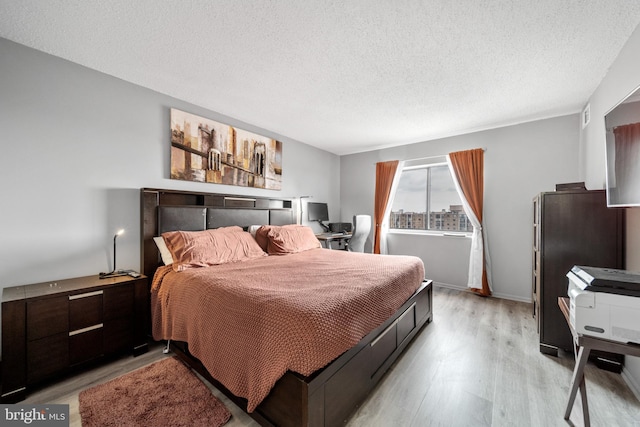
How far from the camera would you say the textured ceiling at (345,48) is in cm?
156

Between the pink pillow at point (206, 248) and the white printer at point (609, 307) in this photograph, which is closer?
the white printer at point (609, 307)

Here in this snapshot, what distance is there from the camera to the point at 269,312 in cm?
135

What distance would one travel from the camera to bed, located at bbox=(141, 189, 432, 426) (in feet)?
4.03

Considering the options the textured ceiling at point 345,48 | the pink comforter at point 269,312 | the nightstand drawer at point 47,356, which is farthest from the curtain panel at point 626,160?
the nightstand drawer at point 47,356

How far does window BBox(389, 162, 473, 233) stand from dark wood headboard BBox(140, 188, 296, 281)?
97.6 inches

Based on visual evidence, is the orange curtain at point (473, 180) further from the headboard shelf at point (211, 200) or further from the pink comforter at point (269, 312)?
the headboard shelf at point (211, 200)

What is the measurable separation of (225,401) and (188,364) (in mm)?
524


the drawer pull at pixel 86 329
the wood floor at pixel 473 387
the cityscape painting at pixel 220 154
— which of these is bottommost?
the wood floor at pixel 473 387

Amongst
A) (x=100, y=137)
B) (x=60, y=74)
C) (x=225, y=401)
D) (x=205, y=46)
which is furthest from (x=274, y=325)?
(x=60, y=74)

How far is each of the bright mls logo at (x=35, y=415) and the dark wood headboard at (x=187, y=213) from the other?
1088 mm

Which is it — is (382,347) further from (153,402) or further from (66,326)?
(66,326)

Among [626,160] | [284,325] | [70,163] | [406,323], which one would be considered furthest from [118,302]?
[626,160]

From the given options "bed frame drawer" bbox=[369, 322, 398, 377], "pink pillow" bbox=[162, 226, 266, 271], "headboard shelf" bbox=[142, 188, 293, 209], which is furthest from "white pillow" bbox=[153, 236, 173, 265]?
"bed frame drawer" bbox=[369, 322, 398, 377]

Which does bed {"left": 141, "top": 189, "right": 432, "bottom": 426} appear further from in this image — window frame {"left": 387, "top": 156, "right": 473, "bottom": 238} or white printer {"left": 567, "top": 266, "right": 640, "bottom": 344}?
window frame {"left": 387, "top": 156, "right": 473, "bottom": 238}
